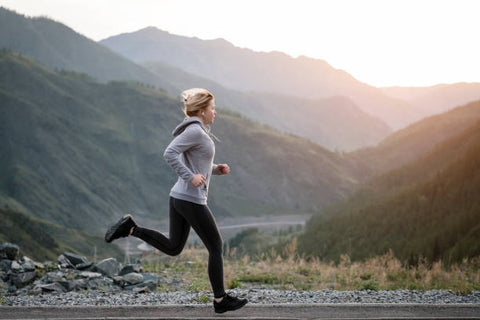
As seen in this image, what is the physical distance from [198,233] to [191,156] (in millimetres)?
810

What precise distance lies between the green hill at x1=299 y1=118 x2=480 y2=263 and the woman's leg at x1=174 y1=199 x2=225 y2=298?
36.6ft

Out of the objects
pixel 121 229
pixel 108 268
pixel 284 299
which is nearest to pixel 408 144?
pixel 108 268

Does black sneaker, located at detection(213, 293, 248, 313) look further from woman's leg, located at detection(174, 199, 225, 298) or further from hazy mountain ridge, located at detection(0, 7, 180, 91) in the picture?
hazy mountain ridge, located at detection(0, 7, 180, 91)

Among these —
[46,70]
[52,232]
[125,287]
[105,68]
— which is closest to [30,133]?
[46,70]

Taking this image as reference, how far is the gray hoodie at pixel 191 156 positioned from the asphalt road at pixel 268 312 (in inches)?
52.5

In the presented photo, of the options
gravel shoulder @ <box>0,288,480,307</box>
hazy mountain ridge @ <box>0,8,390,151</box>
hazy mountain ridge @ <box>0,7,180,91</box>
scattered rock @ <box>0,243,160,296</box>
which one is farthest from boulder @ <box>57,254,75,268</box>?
hazy mountain ridge @ <box>0,7,180,91</box>

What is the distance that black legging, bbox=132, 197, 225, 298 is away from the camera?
533cm

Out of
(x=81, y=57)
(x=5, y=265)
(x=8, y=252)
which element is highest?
(x=81, y=57)

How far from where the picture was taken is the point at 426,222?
904 inches

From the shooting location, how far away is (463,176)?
23016mm

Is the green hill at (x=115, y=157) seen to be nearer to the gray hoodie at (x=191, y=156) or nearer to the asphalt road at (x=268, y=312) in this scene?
the asphalt road at (x=268, y=312)

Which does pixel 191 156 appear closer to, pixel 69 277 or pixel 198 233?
pixel 198 233

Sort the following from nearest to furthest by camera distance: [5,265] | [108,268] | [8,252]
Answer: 1. [108,268]
2. [5,265]
3. [8,252]

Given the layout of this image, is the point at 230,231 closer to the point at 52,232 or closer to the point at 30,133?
the point at 52,232
